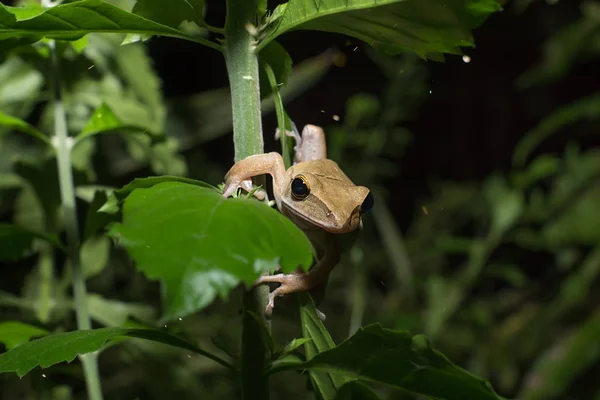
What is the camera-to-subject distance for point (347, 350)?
48 cm

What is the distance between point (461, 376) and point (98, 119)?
0.50m

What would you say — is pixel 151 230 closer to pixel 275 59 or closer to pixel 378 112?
pixel 275 59

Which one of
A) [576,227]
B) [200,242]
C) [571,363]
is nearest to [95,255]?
[200,242]

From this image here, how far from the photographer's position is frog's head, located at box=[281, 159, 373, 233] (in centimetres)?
68

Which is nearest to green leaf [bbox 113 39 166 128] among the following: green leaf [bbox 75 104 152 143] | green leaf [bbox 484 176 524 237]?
green leaf [bbox 75 104 152 143]

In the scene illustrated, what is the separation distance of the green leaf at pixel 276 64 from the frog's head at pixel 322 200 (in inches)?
4.2

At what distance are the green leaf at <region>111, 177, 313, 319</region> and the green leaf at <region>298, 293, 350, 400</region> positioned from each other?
17 centimetres

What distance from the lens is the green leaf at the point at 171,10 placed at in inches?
20.3

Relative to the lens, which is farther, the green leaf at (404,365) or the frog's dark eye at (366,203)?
the frog's dark eye at (366,203)

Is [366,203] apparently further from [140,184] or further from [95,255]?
[95,255]

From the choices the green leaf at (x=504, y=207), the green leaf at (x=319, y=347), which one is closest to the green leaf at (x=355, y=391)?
the green leaf at (x=319, y=347)

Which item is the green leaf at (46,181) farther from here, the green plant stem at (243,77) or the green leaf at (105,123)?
the green plant stem at (243,77)

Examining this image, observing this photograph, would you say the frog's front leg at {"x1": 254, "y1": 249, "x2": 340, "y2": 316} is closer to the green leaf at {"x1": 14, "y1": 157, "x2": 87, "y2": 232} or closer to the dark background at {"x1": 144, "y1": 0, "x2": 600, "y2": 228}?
the green leaf at {"x1": 14, "y1": 157, "x2": 87, "y2": 232}

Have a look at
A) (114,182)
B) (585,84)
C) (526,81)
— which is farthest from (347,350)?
(585,84)
